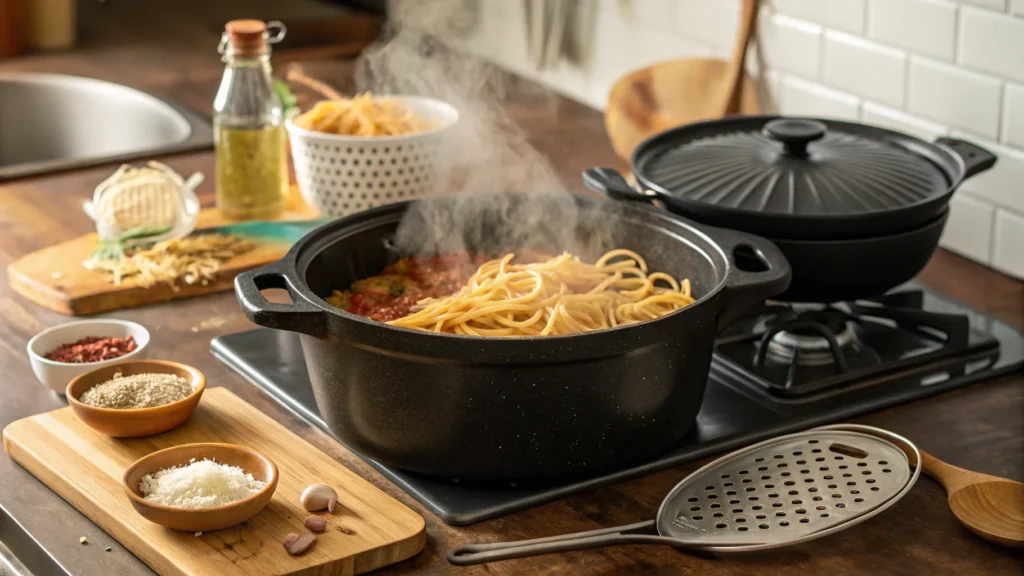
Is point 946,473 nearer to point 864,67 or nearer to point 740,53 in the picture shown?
point 864,67

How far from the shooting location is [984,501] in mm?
1138

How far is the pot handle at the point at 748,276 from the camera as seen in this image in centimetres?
118

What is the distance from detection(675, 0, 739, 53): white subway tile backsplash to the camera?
220 cm

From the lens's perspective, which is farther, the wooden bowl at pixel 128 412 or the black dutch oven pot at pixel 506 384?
the wooden bowl at pixel 128 412

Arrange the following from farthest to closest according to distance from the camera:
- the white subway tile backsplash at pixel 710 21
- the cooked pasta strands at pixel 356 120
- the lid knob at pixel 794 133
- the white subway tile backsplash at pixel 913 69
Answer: the white subway tile backsplash at pixel 710 21 < the cooked pasta strands at pixel 356 120 < the white subway tile backsplash at pixel 913 69 < the lid knob at pixel 794 133

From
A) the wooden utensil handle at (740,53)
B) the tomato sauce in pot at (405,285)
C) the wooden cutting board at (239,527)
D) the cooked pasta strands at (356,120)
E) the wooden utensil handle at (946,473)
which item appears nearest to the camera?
the wooden cutting board at (239,527)

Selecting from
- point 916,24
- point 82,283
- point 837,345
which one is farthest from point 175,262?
point 916,24

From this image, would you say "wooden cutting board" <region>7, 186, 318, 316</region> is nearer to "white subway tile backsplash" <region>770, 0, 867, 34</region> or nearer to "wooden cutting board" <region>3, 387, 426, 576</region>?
"wooden cutting board" <region>3, 387, 426, 576</region>

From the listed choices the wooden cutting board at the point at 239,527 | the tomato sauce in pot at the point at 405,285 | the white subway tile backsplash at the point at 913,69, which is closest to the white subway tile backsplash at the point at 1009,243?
the white subway tile backsplash at the point at 913,69

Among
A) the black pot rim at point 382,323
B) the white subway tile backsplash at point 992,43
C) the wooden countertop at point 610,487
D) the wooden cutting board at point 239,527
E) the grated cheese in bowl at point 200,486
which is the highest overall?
the white subway tile backsplash at point 992,43

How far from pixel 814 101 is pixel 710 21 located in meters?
0.30

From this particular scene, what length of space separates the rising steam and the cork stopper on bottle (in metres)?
0.23

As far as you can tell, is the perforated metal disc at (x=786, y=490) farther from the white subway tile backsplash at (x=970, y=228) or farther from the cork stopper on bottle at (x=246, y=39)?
the cork stopper on bottle at (x=246, y=39)

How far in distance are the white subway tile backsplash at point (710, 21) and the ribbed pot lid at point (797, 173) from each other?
66cm
